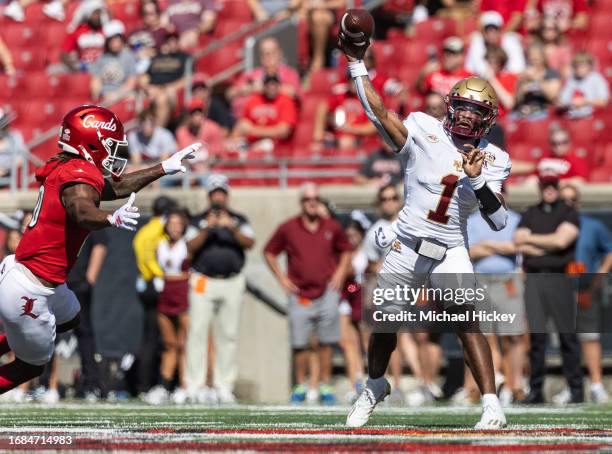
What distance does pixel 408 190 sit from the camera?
8.02m

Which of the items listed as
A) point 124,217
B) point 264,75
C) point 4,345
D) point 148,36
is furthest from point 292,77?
point 124,217

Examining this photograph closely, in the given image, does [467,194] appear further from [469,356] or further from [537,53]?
[537,53]

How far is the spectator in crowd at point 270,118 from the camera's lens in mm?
15102

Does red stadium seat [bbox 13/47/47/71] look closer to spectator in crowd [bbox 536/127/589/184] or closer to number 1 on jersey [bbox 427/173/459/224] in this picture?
spectator in crowd [bbox 536/127/589/184]

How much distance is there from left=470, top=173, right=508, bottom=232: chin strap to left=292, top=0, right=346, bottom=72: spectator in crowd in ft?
29.2

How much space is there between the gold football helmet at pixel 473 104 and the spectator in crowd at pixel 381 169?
5.55 metres

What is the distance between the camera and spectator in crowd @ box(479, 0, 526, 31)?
16078mm

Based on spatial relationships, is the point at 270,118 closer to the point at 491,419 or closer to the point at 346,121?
the point at 346,121

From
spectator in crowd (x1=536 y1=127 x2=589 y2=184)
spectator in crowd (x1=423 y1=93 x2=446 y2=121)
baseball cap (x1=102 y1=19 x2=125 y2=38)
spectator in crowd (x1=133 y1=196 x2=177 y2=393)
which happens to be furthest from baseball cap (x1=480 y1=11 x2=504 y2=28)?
baseball cap (x1=102 y1=19 x2=125 y2=38)

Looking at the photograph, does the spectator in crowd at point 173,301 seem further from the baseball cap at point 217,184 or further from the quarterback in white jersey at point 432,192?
the quarterback in white jersey at point 432,192

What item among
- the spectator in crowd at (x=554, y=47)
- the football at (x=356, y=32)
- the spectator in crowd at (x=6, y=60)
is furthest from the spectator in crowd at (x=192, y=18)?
the football at (x=356, y=32)

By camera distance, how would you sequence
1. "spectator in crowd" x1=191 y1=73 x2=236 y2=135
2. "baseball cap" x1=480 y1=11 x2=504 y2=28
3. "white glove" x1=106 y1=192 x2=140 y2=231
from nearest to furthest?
"white glove" x1=106 y1=192 x2=140 y2=231 → "baseball cap" x1=480 y1=11 x2=504 y2=28 → "spectator in crowd" x1=191 y1=73 x2=236 y2=135

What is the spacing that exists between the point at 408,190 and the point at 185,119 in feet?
26.3

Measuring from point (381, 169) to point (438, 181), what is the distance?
19.2ft
